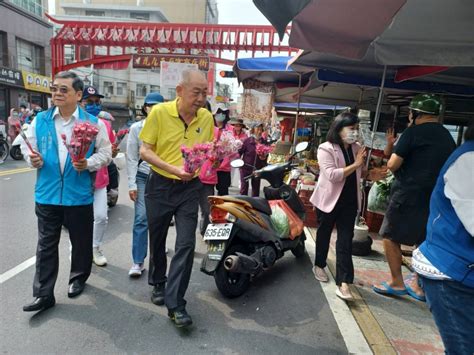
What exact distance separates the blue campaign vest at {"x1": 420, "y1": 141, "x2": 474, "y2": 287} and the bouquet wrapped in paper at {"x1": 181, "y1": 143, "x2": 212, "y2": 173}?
5.06 ft

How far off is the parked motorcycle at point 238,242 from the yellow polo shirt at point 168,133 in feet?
2.06

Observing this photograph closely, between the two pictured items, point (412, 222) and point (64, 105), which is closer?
point (64, 105)

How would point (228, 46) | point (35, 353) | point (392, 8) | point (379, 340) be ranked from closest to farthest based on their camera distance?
point (392, 8) < point (35, 353) < point (379, 340) < point (228, 46)

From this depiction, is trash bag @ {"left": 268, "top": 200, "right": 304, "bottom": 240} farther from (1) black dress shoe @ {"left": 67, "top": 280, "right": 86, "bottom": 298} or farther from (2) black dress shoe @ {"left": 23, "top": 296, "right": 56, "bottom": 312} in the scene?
(2) black dress shoe @ {"left": 23, "top": 296, "right": 56, "bottom": 312}

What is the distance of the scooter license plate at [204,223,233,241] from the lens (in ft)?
10.8

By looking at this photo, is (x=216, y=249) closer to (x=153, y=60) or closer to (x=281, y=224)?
(x=281, y=224)

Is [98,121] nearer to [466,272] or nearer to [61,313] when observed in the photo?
[61,313]

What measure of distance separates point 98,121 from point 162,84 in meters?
3.77

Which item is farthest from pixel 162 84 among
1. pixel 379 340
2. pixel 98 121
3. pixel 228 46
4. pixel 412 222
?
pixel 228 46

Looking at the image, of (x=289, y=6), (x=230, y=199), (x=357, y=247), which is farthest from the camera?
(x=357, y=247)

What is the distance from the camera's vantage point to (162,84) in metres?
6.84

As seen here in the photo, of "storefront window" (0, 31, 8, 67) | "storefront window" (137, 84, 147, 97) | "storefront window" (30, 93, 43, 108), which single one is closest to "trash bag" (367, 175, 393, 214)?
"storefront window" (0, 31, 8, 67)

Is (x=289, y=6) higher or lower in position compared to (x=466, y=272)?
higher

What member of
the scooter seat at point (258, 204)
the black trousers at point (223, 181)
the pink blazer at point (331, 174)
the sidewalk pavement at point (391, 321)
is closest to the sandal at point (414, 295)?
the sidewalk pavement at point (391, 321)
